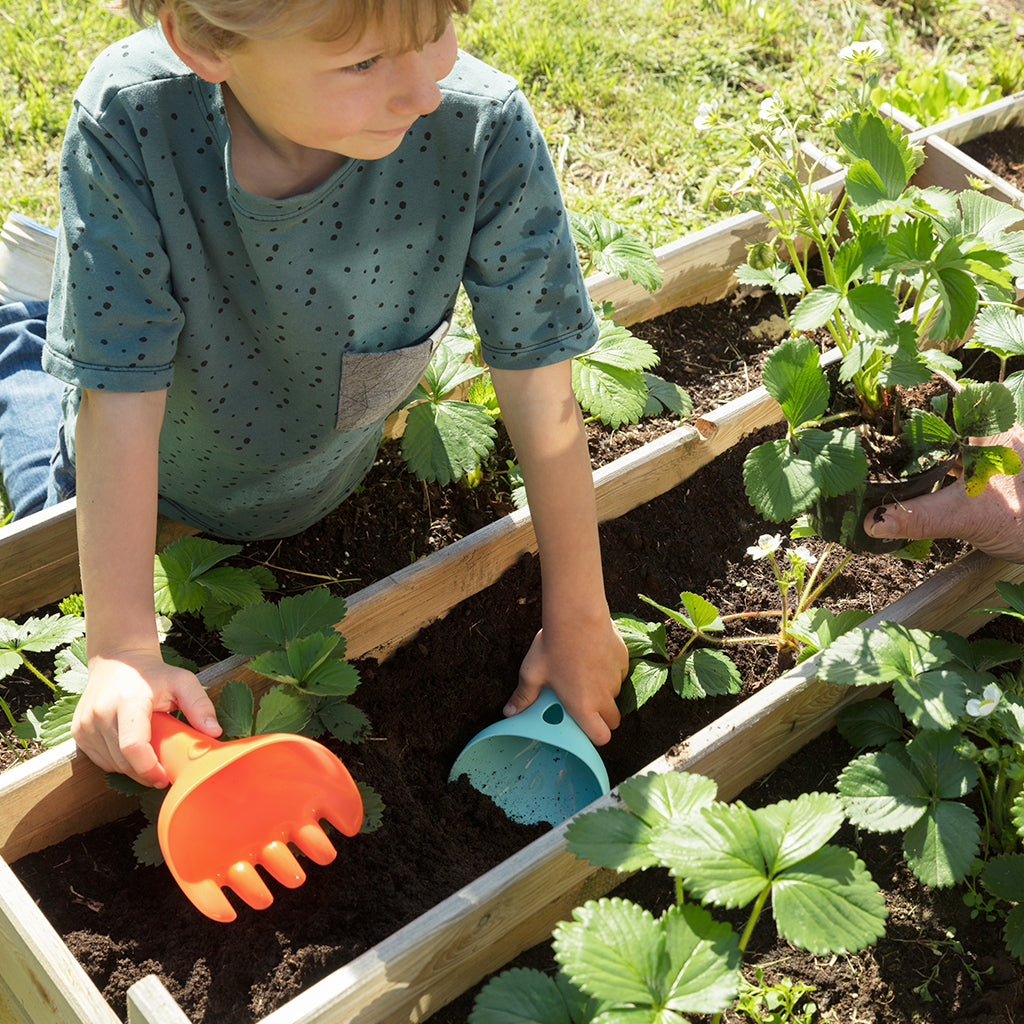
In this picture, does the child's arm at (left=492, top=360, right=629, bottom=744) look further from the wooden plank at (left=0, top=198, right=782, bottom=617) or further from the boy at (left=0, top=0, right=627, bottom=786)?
the wooden plank at (left=0, top=198, right=782, bottom=617)

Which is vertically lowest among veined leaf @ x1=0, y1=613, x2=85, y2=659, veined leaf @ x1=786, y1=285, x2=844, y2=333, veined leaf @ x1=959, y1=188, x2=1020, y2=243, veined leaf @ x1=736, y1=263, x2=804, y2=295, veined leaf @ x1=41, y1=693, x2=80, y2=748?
veined leaf @ x1=41, y1=693, x2=80, y2=748

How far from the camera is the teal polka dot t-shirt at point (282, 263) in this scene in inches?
46.7

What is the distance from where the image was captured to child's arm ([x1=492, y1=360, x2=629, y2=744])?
4.78 ft

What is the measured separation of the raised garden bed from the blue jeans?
231 mm

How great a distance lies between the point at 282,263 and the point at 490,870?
805 millimetres

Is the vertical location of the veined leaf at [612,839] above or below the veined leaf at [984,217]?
below

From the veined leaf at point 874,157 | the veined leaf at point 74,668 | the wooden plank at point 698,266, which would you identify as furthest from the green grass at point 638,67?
the veined leaf at point 74,668

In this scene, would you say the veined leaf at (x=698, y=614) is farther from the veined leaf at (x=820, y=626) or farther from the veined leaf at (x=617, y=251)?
the veined leaf at (x=617, y=251)

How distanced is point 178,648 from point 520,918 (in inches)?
27.6

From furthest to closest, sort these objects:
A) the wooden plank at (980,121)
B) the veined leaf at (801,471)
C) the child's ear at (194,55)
Result: 1. the wooden plank at (980,121)
2. the veined leaf at (801,471)
3. the child's ear at (194,55)

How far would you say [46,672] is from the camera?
176 centimetres

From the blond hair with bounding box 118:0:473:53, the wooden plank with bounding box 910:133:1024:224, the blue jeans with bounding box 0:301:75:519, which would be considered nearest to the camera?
the blond hair with bounding box 118:0:473:53

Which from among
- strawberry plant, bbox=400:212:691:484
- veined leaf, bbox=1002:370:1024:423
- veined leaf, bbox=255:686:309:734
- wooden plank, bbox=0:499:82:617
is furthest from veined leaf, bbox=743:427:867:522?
wooden plank, bbox=0:499:82:617

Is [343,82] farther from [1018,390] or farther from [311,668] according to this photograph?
[1018,390]
